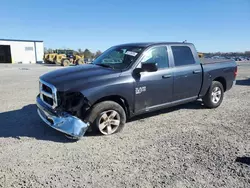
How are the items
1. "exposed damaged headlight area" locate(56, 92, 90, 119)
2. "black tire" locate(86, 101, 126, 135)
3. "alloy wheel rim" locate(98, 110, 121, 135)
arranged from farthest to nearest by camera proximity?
"alloy wheel rim" locate(98, 110, 121, 135), "black tire" locate(86, 101, 126, 135), "exposed damaged headlight area" locate(56, 92, 90, 119)

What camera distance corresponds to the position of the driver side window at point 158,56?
4.86 m

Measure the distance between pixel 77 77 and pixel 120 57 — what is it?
1.35 meters

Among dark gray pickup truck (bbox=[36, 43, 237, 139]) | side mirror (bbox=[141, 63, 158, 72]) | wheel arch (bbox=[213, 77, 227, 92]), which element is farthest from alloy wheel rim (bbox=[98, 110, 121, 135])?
wheel arch (bbox=[213, 77, 227, 92])

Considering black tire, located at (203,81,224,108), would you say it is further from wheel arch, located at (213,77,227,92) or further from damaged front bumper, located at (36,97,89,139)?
damaged front bumper, located at (36,97,89,139)

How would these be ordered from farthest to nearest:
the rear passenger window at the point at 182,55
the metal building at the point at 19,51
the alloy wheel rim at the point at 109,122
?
the metal building at the point at 19,51 → the rear passenger window at the point at 182,55 → the alloy wheel rim at the point at 109,122

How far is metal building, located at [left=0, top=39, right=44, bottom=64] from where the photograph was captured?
47.6 meters

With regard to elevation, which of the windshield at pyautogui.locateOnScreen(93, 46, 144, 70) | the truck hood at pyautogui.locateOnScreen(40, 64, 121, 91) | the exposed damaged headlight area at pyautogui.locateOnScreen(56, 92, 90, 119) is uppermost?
the windshield at pyautogui.locateOnScreen(93, 46, 144, 70)

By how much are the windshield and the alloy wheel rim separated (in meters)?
1.02

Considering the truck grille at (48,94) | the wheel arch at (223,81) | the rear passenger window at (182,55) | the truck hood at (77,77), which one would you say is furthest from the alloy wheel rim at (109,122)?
the wheel arch at (223,81)

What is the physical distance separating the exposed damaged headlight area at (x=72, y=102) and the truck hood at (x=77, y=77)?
0.12m

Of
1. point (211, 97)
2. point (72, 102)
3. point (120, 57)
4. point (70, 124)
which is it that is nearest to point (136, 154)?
point (70, 124)

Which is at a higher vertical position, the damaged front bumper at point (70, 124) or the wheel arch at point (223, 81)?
the wheel arch at point (223, 81)

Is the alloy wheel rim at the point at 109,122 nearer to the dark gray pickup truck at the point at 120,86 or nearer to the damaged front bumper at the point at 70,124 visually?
the dark gray pickup truck at the point at 120,86

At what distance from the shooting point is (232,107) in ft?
21.6
